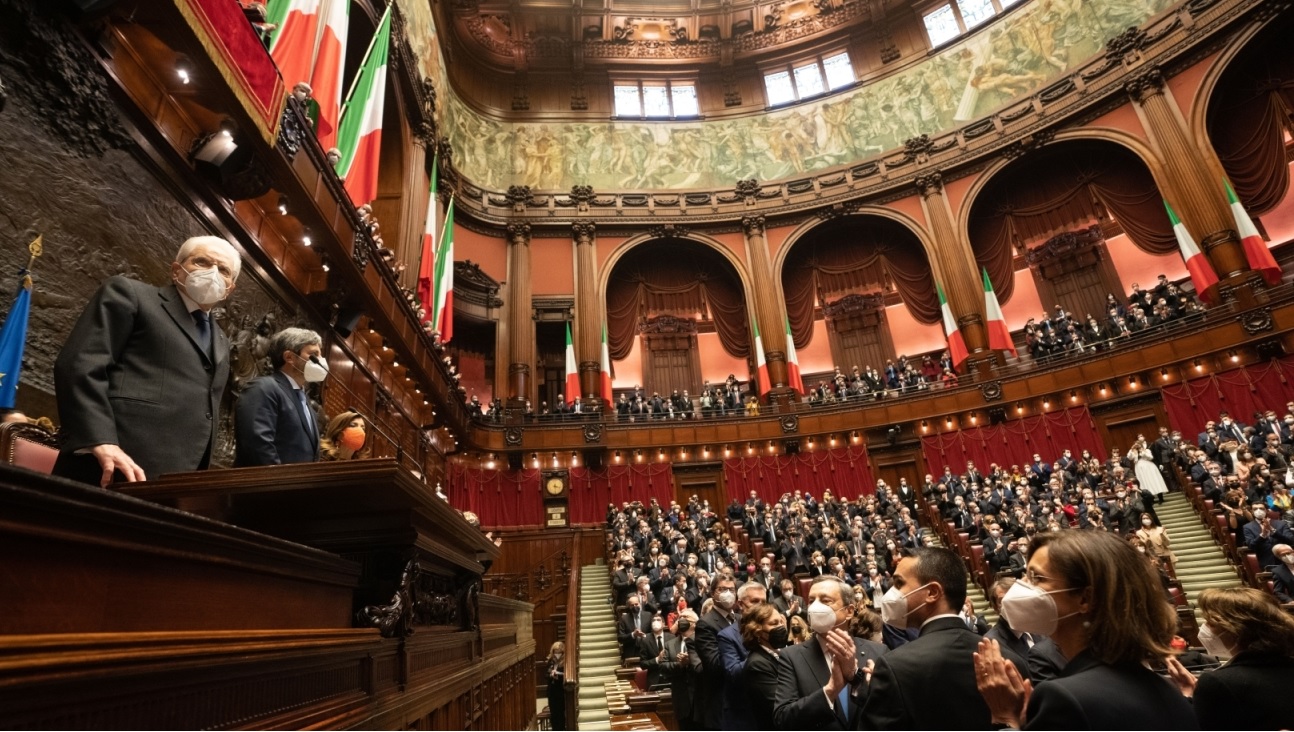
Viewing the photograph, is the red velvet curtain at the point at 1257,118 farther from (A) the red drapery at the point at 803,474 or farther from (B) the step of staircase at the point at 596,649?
(B) the step of staircase at the point at 596,649

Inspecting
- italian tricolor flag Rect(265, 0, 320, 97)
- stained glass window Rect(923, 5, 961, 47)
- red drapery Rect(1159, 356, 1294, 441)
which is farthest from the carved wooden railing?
stained glass window Rect(923, 5, 961, 47)

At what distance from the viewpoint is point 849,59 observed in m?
18.9

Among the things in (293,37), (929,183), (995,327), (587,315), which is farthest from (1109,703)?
(929,183)

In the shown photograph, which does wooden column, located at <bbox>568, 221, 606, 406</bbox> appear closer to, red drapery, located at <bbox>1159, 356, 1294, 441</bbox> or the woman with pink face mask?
red drapery, located at <bbox>1159, 356, 1294, 441</bbox>

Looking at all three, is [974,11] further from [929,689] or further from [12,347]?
[12,347]

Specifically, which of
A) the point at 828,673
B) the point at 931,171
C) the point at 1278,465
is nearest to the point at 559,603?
the point at 828,673

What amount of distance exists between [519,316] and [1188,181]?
15.2m

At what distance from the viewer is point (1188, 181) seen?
Result: 42.5 feet

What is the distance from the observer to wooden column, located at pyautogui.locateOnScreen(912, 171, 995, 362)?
1496 centimetres

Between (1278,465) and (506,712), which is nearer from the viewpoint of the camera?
(506,712)

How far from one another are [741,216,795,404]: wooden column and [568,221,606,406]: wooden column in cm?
429

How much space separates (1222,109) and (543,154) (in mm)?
16379

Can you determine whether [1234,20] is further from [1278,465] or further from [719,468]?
[719,468]

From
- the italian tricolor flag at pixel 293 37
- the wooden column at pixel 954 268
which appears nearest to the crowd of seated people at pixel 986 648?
the italian tricolor flag at pixel 293 37
